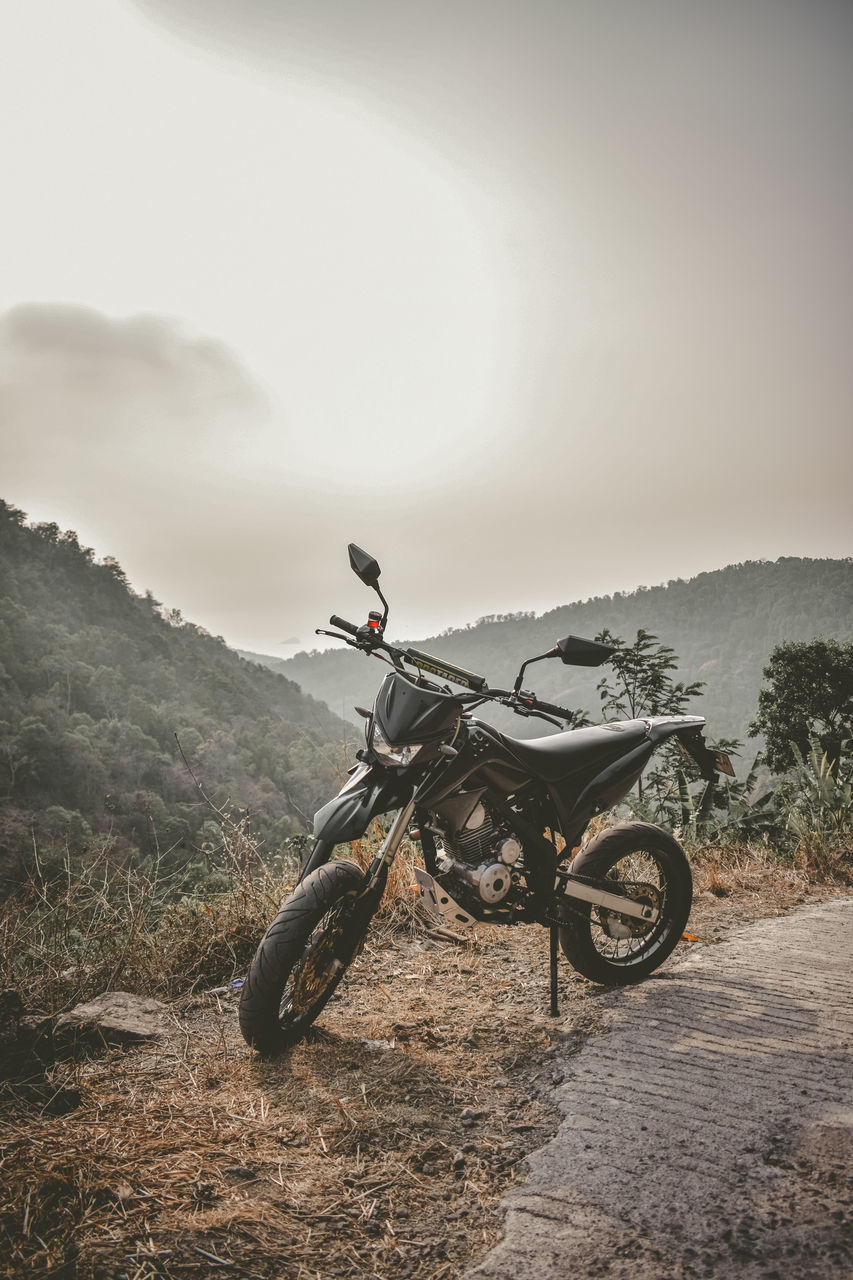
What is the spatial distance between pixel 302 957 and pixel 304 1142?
64 cm


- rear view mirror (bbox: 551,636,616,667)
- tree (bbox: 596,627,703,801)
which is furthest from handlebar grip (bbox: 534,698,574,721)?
tree (bbox: 596,627,703,801)

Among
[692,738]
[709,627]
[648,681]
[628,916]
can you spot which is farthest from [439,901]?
[709,627]

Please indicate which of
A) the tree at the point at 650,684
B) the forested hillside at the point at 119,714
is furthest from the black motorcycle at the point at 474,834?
the forested hillside at the point at 119,714

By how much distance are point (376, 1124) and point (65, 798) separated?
1489 inches

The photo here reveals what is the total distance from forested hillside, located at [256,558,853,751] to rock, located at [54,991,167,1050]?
32.5 meters

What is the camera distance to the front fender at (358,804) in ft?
9.09

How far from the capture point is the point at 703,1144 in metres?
2.13

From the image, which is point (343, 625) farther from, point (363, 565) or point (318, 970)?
point (318, 970)

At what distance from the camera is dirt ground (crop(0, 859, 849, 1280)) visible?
1721 mm

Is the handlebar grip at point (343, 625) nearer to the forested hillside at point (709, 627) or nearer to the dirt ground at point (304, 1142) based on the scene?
the dirt ground at point (304, 1142)

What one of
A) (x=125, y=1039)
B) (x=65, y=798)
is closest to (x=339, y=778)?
(x=125, y=1039)

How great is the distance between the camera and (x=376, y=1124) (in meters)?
2.34

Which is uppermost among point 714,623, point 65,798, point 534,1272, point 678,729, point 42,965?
point 714,623

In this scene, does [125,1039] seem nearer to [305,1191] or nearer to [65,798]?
[305,1191]
